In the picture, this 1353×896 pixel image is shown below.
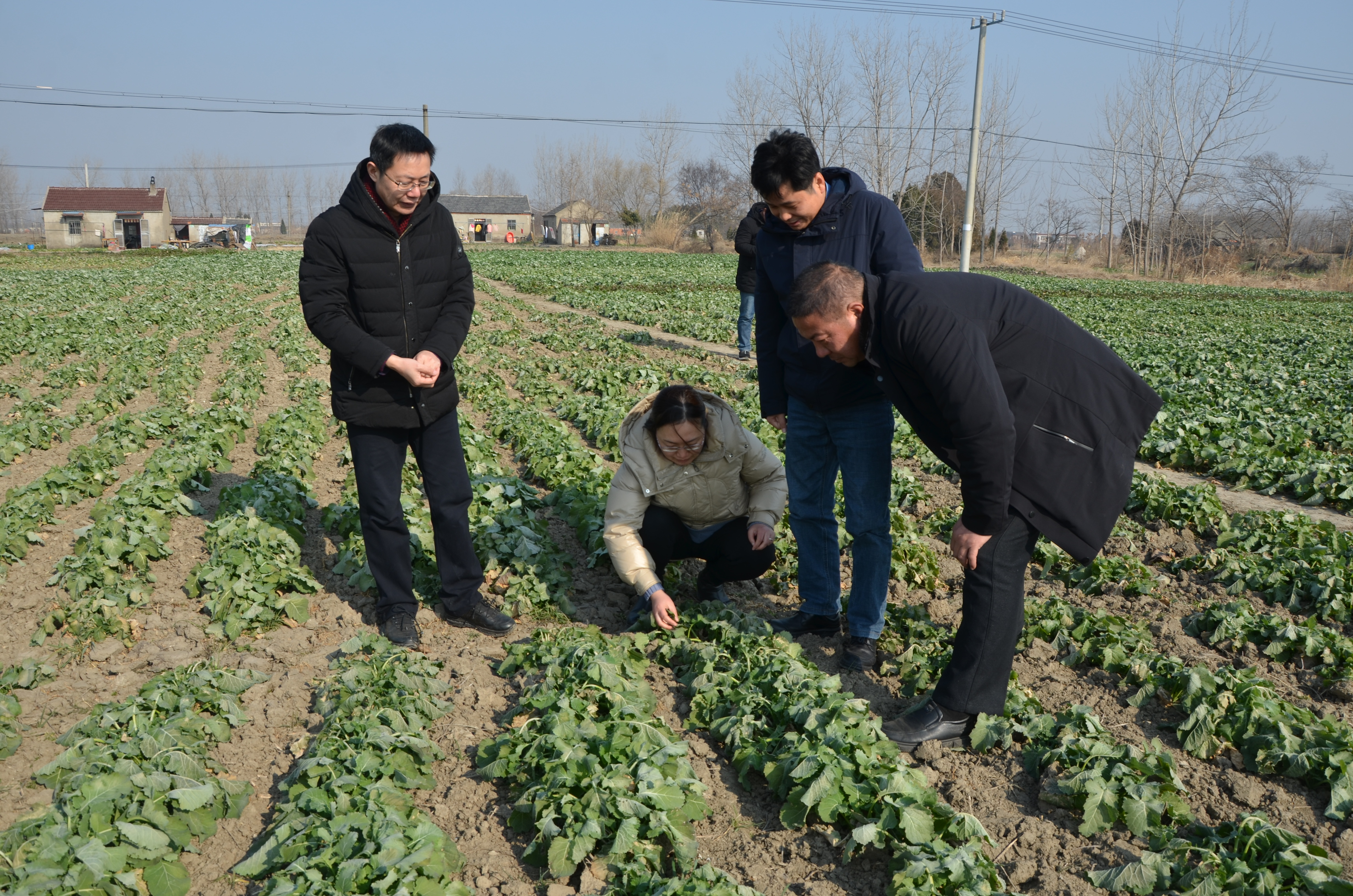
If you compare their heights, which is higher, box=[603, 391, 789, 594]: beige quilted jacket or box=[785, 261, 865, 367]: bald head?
box=[785, 261, 865, 367]: bald head

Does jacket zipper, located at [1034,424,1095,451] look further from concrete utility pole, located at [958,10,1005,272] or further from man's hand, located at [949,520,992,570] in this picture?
concrete utility pole, located at [958,10,1005,272]

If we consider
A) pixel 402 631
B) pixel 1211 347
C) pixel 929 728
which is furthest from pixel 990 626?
pixel 1211 347

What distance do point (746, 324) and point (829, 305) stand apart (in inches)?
389

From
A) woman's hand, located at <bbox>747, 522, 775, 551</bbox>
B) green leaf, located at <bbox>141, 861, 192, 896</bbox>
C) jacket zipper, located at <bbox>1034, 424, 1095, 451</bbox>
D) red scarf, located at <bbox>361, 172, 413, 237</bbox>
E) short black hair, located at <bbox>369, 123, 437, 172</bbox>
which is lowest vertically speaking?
green leaf, located at <bbox>141, 861, 192, 896</bbox>

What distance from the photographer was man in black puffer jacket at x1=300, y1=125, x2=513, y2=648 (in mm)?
4008

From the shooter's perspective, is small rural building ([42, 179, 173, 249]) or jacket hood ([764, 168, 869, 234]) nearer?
jacket hood ([764, 168, 869, 234])

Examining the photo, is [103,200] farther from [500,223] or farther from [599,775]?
[599,775]

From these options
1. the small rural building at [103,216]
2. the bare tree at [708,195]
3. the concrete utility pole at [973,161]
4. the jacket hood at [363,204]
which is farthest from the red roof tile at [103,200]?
the jacket hood at [363,204]

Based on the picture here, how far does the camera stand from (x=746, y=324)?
505 inches

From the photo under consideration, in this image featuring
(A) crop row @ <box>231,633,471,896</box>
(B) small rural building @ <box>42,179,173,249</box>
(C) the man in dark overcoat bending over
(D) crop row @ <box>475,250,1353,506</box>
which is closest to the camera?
(A) crop row @ <box>231,633,471,896</box>

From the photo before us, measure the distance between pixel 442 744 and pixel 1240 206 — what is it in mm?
59077

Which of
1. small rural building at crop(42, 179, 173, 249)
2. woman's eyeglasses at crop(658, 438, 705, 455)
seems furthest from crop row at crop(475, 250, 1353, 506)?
small rural building at crop(42, 179, 173, 249)

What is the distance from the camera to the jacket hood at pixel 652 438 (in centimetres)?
434

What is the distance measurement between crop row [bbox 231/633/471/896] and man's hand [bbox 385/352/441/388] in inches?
48.2
